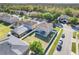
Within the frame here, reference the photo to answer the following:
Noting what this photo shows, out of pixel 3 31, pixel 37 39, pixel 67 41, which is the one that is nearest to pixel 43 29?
pixel 37 39

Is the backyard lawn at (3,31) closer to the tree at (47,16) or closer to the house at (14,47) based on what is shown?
the house at (14,47)

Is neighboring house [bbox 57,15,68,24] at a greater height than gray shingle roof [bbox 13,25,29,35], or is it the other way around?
neighboring house [bbox 57,15,68,24]

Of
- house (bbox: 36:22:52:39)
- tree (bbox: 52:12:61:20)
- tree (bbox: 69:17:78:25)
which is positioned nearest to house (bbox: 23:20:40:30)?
house (bbox: 36:22:52:39)

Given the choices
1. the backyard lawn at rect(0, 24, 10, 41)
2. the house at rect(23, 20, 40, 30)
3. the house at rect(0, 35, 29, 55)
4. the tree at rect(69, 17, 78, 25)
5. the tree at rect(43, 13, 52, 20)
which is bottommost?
the house at rect(0, 35, 29, 55)

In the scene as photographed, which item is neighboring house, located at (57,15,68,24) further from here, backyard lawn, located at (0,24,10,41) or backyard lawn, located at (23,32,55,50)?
backyard lawn, located at (0,24,10,41)

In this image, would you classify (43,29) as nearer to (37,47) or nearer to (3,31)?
(37,47)
